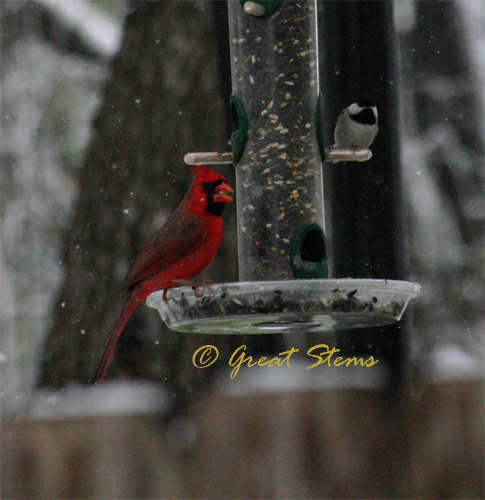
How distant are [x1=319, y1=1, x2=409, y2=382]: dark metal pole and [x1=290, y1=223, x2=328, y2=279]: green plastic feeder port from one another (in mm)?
1155

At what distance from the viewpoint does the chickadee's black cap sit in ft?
14.6

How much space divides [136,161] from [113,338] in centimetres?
221

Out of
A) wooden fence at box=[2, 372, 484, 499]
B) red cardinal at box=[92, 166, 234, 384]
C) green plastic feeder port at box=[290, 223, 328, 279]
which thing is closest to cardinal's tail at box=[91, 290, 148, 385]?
red cardinal at box=[92, 166, 234, 384]

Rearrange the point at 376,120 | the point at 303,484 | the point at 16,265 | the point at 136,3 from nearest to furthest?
1. the point at 376,120
2. the point at 136,3
3. the point at 303,484
4. the point at 16,265

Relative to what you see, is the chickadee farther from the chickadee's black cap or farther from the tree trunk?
the tree trunk

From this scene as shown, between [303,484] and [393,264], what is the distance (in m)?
2.16

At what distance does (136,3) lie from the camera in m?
5.80

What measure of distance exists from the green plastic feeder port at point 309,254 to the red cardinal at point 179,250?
0.32 metres

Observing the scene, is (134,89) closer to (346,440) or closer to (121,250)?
(121,250)

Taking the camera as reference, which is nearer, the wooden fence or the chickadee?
the chickadee

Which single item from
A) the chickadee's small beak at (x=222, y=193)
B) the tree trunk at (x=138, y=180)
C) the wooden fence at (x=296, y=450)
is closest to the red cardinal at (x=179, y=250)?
the chickadee's small beak at (x=222, y=193)

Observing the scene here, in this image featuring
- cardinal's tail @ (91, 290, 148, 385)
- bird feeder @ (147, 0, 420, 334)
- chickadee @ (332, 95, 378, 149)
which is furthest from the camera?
chickadee @ (332, 95, 378, 149)

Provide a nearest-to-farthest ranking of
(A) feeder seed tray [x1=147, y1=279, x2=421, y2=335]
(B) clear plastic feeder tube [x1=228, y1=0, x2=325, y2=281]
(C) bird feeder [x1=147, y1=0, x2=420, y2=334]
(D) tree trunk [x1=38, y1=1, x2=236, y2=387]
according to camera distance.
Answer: (A) feeder seed tray [x1=147, y1=279, x2=421, y2=335], (C) bird feeder [x1=147, y1=0, x2=420, y2=334], (B) clear plastic feeder tube [x1=228, y1=0, x2=325, y2=281], (D) tree trunk [x1=38, y1=1, x2=236, y2=387]

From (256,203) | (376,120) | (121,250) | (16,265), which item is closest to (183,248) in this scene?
(256,203)
